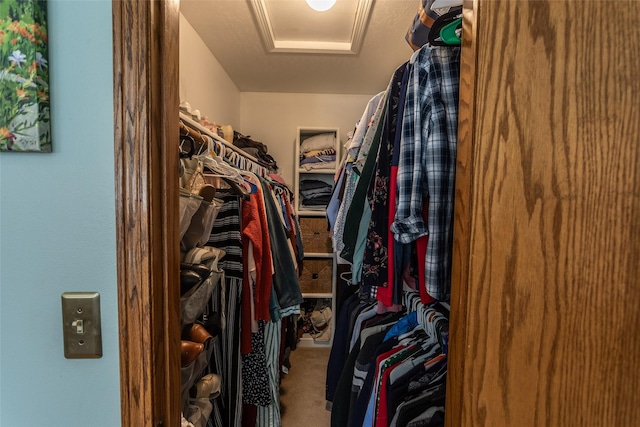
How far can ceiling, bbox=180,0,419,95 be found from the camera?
1.45 metres

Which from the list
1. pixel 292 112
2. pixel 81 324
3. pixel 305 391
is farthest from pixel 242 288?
pixel 292 112

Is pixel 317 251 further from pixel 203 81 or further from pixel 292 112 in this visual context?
pixel 203 81

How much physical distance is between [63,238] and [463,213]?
692mm

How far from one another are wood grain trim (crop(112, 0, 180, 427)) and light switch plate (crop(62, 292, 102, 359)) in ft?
0.14

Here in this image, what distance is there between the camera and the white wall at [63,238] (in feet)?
1.47

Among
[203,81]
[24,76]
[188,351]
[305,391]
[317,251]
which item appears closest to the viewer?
[24,76]

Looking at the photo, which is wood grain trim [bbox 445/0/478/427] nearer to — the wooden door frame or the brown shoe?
the wooden door frame

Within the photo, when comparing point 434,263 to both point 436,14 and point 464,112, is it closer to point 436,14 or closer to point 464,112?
point 464,112

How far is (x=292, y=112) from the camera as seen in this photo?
8.41ft

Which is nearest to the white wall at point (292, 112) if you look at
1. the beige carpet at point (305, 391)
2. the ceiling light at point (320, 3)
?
the ceiling light at point (320, 3)

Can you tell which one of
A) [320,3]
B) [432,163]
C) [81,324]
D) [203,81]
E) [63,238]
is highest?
[320,3]

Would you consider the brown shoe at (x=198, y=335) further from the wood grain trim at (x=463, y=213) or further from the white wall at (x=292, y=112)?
the white wall at (x=292, y=112)

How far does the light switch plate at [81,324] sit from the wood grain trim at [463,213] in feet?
2.07

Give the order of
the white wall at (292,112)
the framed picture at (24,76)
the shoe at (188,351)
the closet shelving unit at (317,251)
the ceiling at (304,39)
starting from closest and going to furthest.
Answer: the framed picture at (24,76) < the shoe at (188,351) < the ceiling at (304,39) < the closet shelving unit at (317,251) < the white wall at (292,112)
